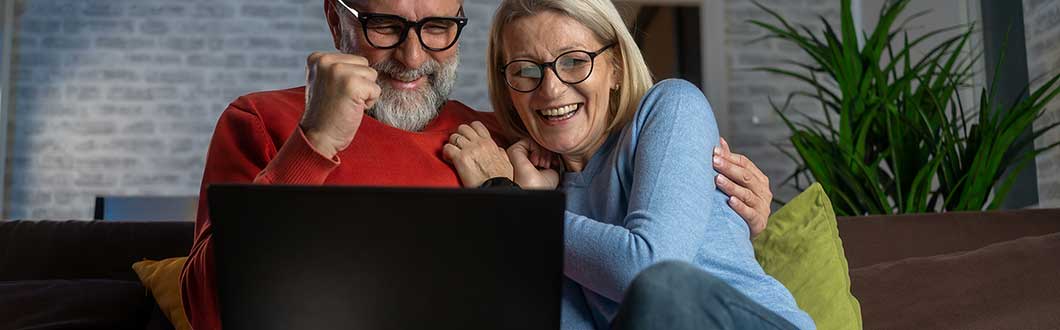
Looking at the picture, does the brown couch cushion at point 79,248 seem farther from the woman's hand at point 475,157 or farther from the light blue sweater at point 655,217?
the light blue sweater at point 655,217

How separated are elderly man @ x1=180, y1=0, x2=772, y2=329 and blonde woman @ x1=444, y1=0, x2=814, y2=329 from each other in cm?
6

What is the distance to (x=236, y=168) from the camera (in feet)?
4.44

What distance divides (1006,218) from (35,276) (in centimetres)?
199

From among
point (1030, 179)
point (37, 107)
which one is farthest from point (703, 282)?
point (37, 107)

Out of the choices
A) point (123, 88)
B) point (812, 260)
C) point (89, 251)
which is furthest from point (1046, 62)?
point (123, 88)

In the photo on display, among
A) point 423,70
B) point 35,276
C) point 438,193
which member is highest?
point 423,70

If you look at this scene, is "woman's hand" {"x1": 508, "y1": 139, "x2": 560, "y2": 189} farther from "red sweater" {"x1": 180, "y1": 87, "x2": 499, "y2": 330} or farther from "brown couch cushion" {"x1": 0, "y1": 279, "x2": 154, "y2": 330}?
"brown couch cushion" {"x1": 0, "y1": 279, "x2": 154, "y2": 330}

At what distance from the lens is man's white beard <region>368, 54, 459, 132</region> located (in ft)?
5.14

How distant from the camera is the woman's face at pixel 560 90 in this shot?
1.45 metres

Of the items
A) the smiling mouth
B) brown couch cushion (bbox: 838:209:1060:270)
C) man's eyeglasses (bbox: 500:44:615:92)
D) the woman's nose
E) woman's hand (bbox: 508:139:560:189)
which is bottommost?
brown couch cushion (bbox: 838:209:1060:270)

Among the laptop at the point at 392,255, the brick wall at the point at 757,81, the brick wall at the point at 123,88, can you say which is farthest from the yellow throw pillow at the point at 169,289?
the brick wall at the point at 757,81

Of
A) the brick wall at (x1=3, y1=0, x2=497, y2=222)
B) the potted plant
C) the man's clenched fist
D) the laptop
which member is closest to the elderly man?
the man's clenched fist

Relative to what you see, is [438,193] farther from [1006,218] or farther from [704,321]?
[1006,218]

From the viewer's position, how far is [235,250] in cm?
84
